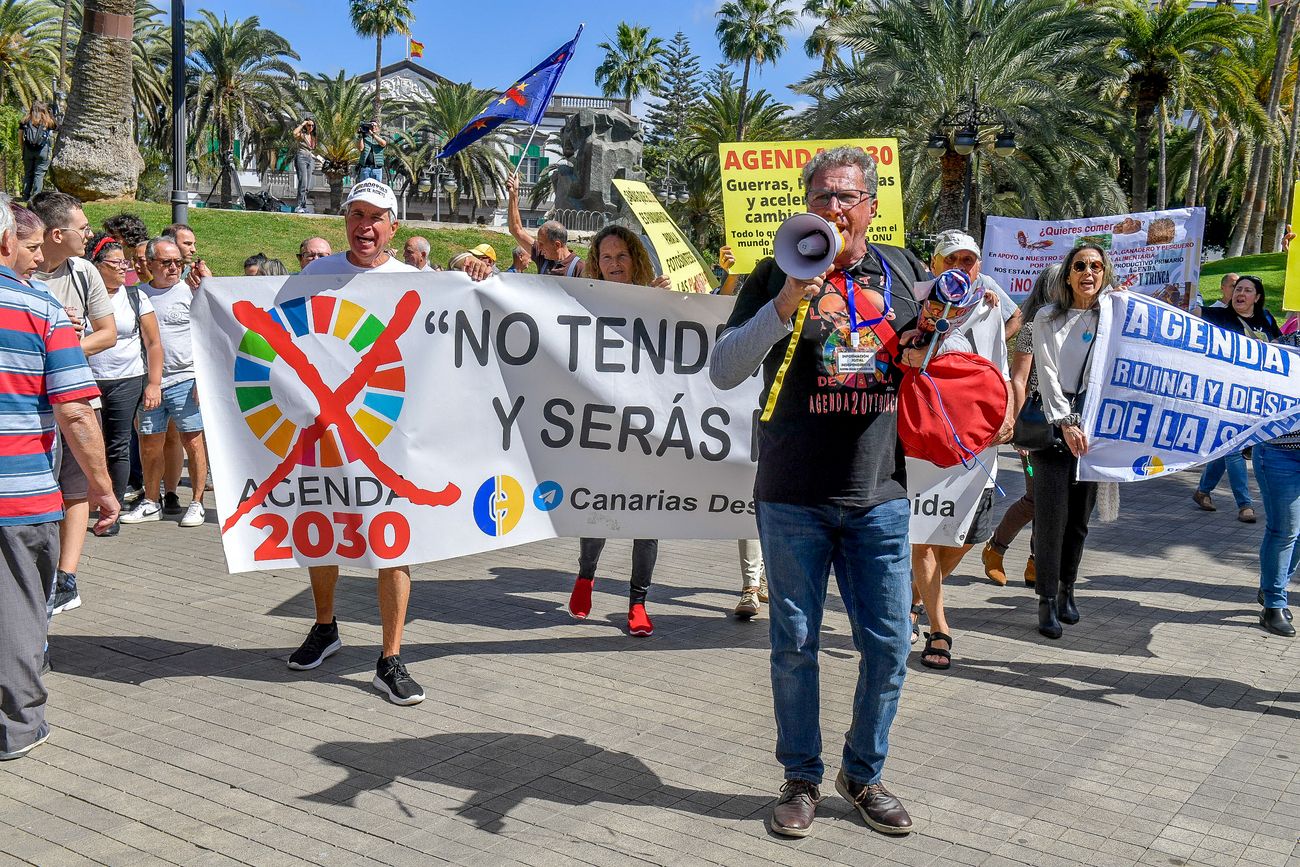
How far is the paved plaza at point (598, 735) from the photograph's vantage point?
390 centimetres

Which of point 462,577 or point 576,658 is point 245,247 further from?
point 576,658

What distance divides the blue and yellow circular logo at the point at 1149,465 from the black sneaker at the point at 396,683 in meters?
3.43

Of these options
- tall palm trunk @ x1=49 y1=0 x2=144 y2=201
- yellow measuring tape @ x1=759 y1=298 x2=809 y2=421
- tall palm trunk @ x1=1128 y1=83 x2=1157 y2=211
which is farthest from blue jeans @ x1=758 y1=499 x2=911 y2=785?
tall palm trunk @ x1=1128 y1=83 x2=1157 y2=211

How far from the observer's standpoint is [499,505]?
5.47 metres

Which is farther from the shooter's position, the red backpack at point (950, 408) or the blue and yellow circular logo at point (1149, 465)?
the blue and yellow circular logo at point (1149, 465)

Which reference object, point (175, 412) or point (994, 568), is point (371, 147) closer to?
point (175, 412)

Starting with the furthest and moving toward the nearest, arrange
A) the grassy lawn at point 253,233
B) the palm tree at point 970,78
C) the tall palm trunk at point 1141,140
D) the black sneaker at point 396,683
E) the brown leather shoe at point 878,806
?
the tall palm trunk at point 1141,140 < the palm tree at point 970,78 < the grassy lawn at point 253,233 < the black sneaker at point 396,683 < the brown leather shoe at point 878,806

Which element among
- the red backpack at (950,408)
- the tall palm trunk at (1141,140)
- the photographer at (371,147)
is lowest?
the red backpack at (950,408)

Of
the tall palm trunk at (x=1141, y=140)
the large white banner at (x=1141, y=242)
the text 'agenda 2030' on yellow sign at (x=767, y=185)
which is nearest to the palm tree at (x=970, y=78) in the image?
the tall palm trunk at (x=1141, y=140)

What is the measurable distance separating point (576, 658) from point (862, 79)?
69.7ft

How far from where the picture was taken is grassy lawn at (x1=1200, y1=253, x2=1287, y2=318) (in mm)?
33781

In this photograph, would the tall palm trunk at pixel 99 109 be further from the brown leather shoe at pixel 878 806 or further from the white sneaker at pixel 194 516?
the brown leather shoe at pixel 878 806

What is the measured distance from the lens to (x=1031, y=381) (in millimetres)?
6371

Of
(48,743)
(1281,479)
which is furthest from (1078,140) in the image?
(48,743)
